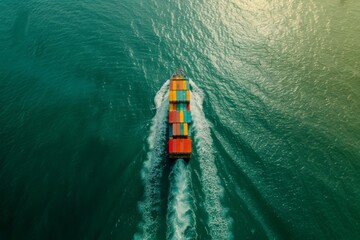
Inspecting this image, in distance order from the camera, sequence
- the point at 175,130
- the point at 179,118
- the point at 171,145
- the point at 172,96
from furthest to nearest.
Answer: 1. the point at 172,96
2. the point at 179,118
3. the point at 175,130
4. the point at 171,145

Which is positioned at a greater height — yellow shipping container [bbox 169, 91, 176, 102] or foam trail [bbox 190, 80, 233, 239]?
yellow shipping container [bbox 169, 91, 176, 102]

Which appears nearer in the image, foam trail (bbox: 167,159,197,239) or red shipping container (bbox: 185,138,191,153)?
foam trail (bbox: 167,159,197,239)

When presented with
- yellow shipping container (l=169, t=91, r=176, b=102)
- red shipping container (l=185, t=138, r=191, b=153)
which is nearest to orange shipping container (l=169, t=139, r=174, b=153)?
red shipping container (l=185, t=138, r=191, b=153)

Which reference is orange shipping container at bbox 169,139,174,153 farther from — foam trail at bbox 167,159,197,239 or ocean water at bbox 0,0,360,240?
ocean water at bbox 0,0,360,240

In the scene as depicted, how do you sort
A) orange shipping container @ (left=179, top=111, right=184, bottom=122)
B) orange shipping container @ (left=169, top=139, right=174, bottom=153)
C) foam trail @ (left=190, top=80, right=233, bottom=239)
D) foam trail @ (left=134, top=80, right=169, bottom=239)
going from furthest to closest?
orange shipping container @ (left=179, top=111, right=184, bottom=122) < orange shipping container @ (left=169, top=139, right=174, bottom=153) < foam trail @ (left=134, top=80, right=169, bottom=239) < foam trail @ (left=190, top=80, right=233, bottom=239)

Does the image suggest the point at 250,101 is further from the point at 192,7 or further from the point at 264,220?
the point at 192,7

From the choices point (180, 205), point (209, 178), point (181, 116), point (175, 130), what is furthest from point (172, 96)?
point (180, 205)

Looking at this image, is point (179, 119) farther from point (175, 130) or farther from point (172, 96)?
point (172, 96)

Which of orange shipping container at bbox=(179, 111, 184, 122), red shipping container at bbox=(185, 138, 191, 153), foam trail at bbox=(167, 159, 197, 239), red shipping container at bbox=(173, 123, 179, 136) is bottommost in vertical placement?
foam trail at bbox=(167, 159, 197, 239)
